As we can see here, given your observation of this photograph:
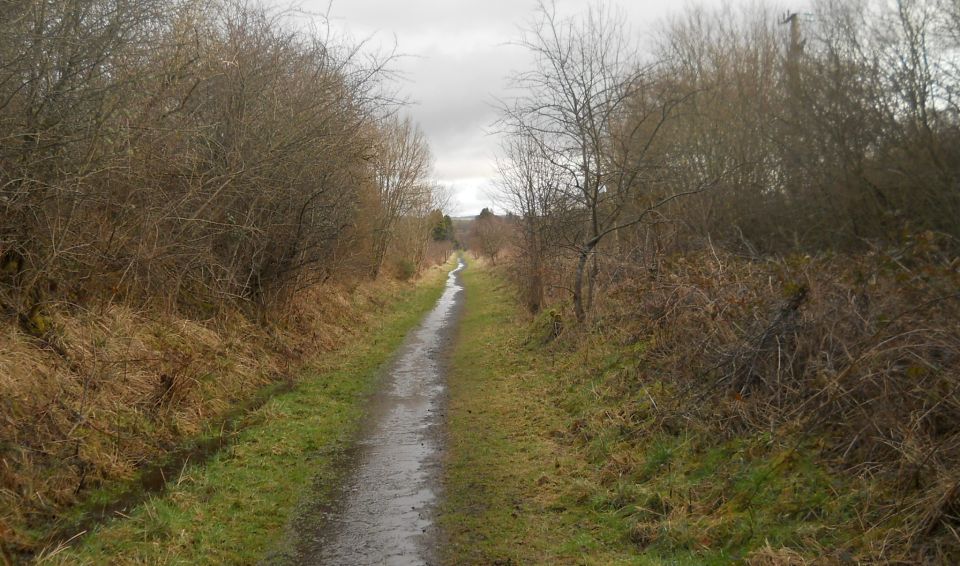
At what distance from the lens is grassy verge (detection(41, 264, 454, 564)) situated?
5297 mm

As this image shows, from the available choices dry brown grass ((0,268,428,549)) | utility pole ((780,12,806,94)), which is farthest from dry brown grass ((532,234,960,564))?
utility pole ((780,12,806,94))

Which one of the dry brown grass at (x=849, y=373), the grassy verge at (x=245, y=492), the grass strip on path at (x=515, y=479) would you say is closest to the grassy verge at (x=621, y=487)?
the grass strip on path at (x=515, y=479)

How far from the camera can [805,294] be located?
677cm

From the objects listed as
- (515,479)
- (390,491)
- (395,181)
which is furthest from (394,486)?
(395,181)

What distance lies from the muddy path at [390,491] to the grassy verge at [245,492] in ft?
1.04

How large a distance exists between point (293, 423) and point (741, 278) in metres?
6.09

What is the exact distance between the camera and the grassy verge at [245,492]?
5.30 m

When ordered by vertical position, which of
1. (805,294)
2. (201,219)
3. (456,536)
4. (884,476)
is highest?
(201,219)

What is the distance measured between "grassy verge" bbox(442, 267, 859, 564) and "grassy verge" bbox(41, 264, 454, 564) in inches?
59.7

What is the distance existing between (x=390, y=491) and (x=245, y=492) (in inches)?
53.9

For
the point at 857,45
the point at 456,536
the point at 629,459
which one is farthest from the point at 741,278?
the point at 857,45

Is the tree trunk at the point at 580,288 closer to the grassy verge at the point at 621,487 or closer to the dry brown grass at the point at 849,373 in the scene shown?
the grassy verge at the point at 621,487

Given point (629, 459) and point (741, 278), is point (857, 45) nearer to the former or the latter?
point (741, 278)

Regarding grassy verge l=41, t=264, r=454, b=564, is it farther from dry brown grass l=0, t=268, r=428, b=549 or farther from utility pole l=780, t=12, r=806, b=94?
utility pole l=780, t=12, r=806, b=94
